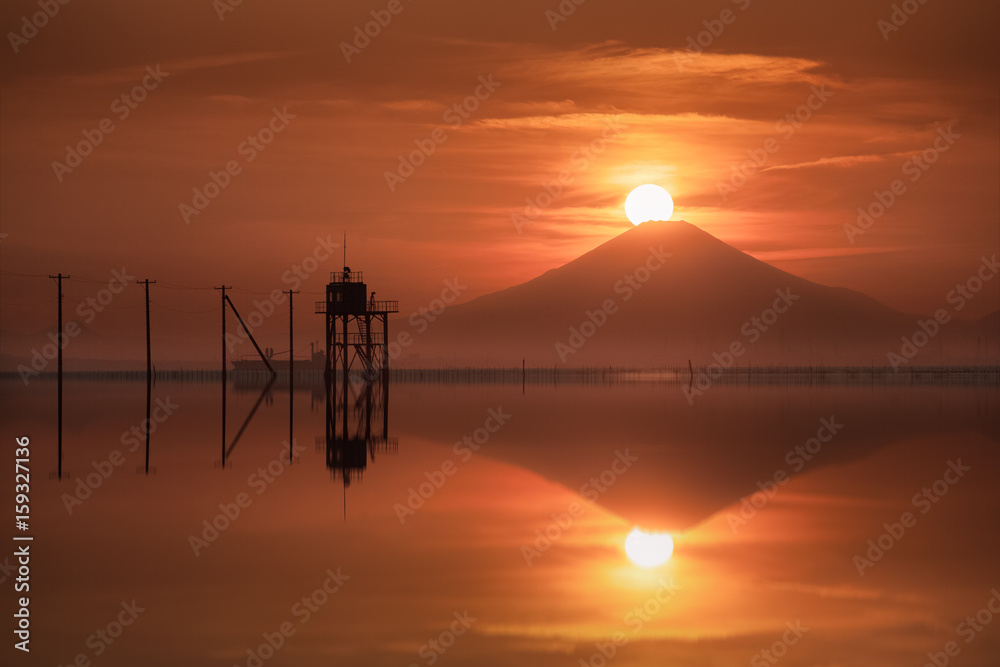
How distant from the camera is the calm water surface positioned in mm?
11844

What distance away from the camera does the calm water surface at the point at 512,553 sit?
11844 millimetres

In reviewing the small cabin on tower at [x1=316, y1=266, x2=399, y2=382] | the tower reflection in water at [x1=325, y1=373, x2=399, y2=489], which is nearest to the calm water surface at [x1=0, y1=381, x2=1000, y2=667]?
the tower reflection in water at [x1=325, y1=373, x2=399, y2=489]

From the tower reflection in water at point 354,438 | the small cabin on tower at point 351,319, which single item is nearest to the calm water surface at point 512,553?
the tower reflection in water at point 354,438

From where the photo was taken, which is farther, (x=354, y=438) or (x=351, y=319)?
(x=351, y=319)

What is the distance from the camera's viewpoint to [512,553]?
16.7 m

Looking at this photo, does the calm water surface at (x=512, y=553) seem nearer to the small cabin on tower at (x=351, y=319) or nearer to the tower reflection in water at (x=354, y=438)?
the tower reflection in water at (x=354, y=438)

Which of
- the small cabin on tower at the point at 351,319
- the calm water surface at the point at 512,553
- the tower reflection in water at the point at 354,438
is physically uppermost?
the small cabin on tower at the point at 351,319

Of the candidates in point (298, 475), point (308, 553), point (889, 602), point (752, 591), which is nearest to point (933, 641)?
point (889, 602)

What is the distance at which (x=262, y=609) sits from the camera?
13117 millimetres

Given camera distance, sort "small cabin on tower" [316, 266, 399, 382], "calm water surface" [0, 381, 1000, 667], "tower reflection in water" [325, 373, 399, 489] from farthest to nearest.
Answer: "small cabin on tower" [316, 266, 399, 382] → "tower reflection in water" [325, 373, 399, 489] → "calm water surface" [0, 381, 1000, 667]

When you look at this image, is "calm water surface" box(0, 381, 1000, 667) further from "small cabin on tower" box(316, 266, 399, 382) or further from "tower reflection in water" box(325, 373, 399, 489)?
"small cabin on tower" box(316, 266, 399, 382)

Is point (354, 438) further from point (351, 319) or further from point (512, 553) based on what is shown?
point (351, 319)

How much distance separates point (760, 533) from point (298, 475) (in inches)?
467

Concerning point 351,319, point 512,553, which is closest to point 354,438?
point 512,553
